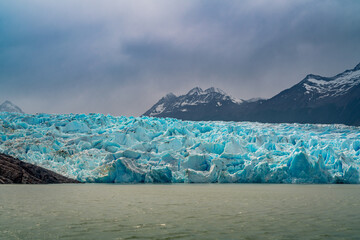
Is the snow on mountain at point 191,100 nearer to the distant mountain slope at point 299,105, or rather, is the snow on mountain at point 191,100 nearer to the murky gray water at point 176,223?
the distant mountain slope at point 299,105

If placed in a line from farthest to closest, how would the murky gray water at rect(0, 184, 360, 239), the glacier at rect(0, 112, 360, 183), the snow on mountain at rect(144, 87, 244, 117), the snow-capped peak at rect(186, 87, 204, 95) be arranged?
the snow-capped peak at rect(186, 87, 204, 95)
the snow on mountain at rect(144, 87, 244, 117)
the glacier at rect(0, 112, 360, 183)
the murky gray water at rect(0, 184, 360, 239)

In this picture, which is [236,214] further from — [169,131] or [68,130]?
[68,130]

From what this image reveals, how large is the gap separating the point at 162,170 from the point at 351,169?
43.9ft

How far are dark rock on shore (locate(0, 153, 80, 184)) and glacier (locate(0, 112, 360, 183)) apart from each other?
1.47 metres

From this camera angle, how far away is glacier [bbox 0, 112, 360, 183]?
24000 mm

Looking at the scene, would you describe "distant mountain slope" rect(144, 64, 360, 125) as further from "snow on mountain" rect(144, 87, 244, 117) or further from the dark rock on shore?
the dark rock on shore

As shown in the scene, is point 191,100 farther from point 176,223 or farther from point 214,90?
point 176,223

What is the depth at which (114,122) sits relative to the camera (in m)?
32.7

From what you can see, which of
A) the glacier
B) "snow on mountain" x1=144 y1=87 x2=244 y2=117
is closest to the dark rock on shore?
the glacier

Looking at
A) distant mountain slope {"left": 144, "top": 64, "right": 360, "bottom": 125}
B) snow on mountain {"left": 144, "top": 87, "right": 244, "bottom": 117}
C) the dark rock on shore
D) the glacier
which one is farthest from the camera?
snow on mountain {"left": 144, "top": 87, "right": 244, "bottom": 117}

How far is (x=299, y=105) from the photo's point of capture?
313 feet

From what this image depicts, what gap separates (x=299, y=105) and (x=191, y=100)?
5207 cm

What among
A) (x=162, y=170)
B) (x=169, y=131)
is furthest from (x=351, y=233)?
(x=169, y=131)

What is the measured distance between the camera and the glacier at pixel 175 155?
2400cm
